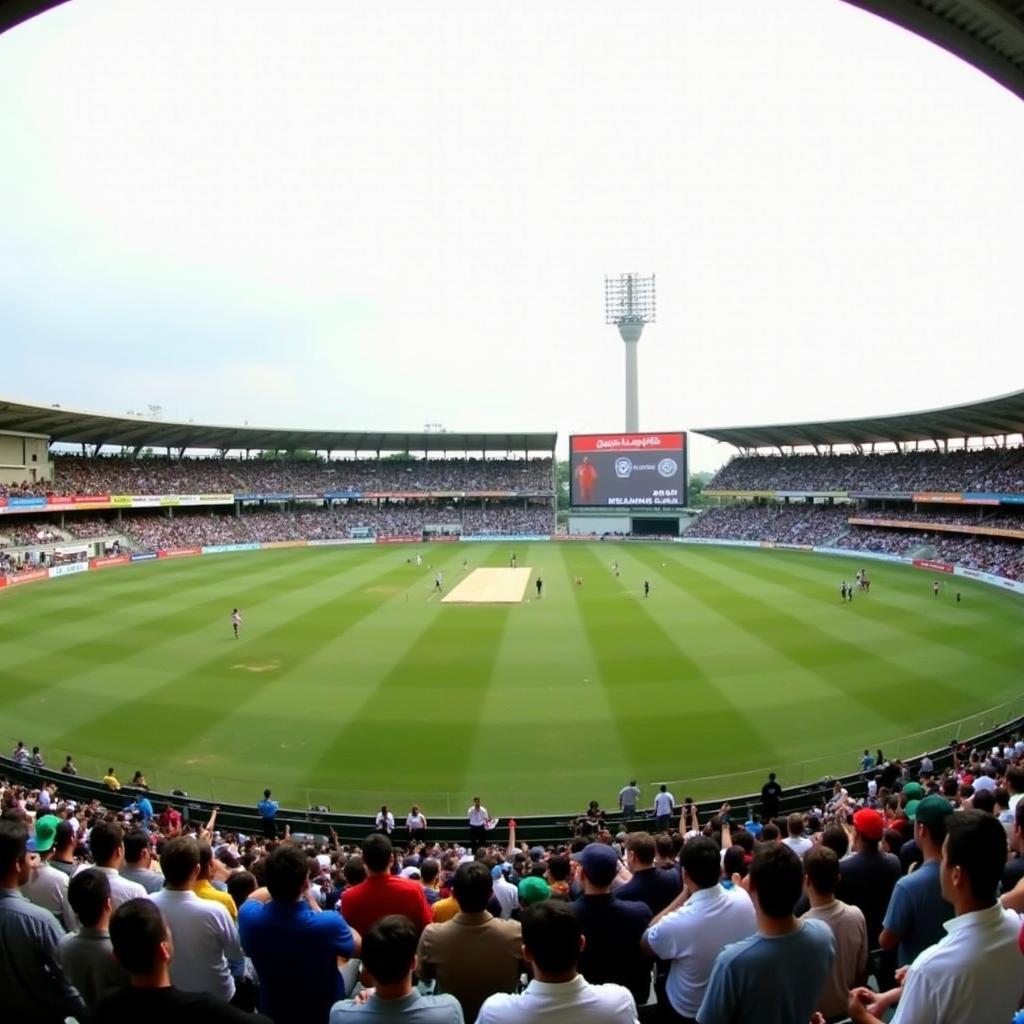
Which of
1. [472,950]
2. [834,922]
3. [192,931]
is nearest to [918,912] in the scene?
[834,922]

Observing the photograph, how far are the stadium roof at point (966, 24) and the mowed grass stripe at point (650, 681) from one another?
1395 centimetres

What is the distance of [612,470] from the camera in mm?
72062

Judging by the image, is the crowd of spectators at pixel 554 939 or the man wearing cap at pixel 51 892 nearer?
the crowd of spectators at pixel 554 939

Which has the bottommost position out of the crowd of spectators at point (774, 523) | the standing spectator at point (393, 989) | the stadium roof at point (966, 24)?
the crowd of spectators at point (774, 523)

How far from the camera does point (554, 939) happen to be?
280 centimetres

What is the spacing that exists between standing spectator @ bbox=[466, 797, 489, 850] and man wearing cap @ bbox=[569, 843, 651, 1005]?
9.59 m

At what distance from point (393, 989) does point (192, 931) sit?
71.1 inches

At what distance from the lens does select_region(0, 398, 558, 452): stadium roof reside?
182 ft

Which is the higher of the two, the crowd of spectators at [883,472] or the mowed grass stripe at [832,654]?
the crowd of spectators at [883,472]

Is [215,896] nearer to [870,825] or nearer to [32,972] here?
[32,972]

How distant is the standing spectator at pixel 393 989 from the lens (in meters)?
2.82

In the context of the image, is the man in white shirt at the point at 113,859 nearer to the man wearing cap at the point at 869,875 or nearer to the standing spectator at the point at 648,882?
the standing spectator at the point at 648,882

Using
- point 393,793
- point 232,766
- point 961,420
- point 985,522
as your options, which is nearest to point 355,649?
point 232,766

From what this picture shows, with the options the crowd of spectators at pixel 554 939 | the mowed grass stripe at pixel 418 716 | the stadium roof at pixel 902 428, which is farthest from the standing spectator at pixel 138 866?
the stadium roof at pixel 902 428
